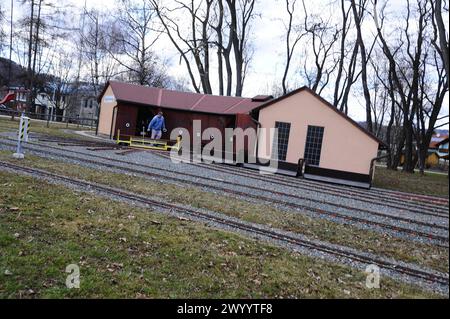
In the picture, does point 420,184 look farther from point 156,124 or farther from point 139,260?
point 139,260

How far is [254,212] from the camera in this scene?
785 centimetres

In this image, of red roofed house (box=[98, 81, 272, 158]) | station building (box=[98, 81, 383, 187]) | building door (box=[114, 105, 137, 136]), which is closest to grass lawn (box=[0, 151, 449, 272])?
station building (box=[98, 81, 383, 187])

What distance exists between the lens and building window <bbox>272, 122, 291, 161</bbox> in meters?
18.7

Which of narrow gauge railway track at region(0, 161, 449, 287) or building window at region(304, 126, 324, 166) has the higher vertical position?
building window at region(304, 126, 324, 166)

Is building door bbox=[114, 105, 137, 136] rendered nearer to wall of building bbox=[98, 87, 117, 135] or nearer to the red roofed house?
the red roofed house

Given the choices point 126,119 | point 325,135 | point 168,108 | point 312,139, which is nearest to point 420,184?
point 325,135

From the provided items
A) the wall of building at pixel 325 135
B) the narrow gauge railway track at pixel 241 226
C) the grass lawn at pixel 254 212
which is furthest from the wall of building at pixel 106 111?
the narrow gauge railway track at pixel 241 226

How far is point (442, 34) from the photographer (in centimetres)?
1277

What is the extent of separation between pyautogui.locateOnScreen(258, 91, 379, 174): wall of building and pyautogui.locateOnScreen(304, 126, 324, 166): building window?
179 mm

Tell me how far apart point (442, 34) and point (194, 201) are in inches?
445

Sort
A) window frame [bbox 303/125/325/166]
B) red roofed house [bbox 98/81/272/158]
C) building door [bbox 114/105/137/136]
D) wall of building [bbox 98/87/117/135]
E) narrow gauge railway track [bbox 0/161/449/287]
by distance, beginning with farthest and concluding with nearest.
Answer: wall of building [bbox 98/87/117/135]
building door [bbox 114/105/137/136]
red roofed house [bbox 98/81/272/158]
window frame [bbox 303/125/325/166]
narrow gauge railway track [bbox 0/161/449/287]

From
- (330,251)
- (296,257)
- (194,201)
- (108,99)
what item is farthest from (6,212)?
(108,99)

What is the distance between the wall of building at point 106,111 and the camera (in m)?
26.3
